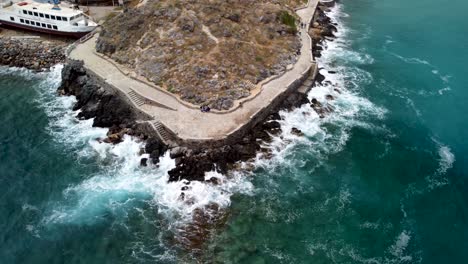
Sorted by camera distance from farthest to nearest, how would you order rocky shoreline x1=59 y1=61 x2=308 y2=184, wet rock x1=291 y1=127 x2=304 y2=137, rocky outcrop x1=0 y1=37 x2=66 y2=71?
1. rocky outcrop x1=0 y1=37 x2=66 y2=71
2. wet rock x1=291 y1=127 x2=304 y2=137
3. rocky shoreline x1=59 y1=61 x2=308 y2=184

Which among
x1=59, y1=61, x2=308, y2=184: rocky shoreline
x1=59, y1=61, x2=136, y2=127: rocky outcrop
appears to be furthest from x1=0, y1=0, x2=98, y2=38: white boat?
x1=59, y1=61, x2=136, y2=127: rocky outcrop

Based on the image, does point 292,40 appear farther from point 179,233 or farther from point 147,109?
point 179,233

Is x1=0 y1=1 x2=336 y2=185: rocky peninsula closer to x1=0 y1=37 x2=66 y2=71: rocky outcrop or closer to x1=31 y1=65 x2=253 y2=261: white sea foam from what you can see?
x1=0 y1=37 x2=66 y2=71: rocky outcrop

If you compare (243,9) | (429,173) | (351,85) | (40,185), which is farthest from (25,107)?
(429,173)

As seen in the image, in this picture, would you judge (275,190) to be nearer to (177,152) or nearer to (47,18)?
(177,152)

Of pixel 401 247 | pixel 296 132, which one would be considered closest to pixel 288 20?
pixel 296 132

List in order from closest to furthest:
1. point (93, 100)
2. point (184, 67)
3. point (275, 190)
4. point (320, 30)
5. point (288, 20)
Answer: point (275, 190) → point (93, 100) → point (184, 67) → point (288, 20) → point (320, 30)

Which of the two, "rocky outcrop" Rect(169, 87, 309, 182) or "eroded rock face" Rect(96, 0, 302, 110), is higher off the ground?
"eroded rock face" Rect(96, 0, 302, 110)
